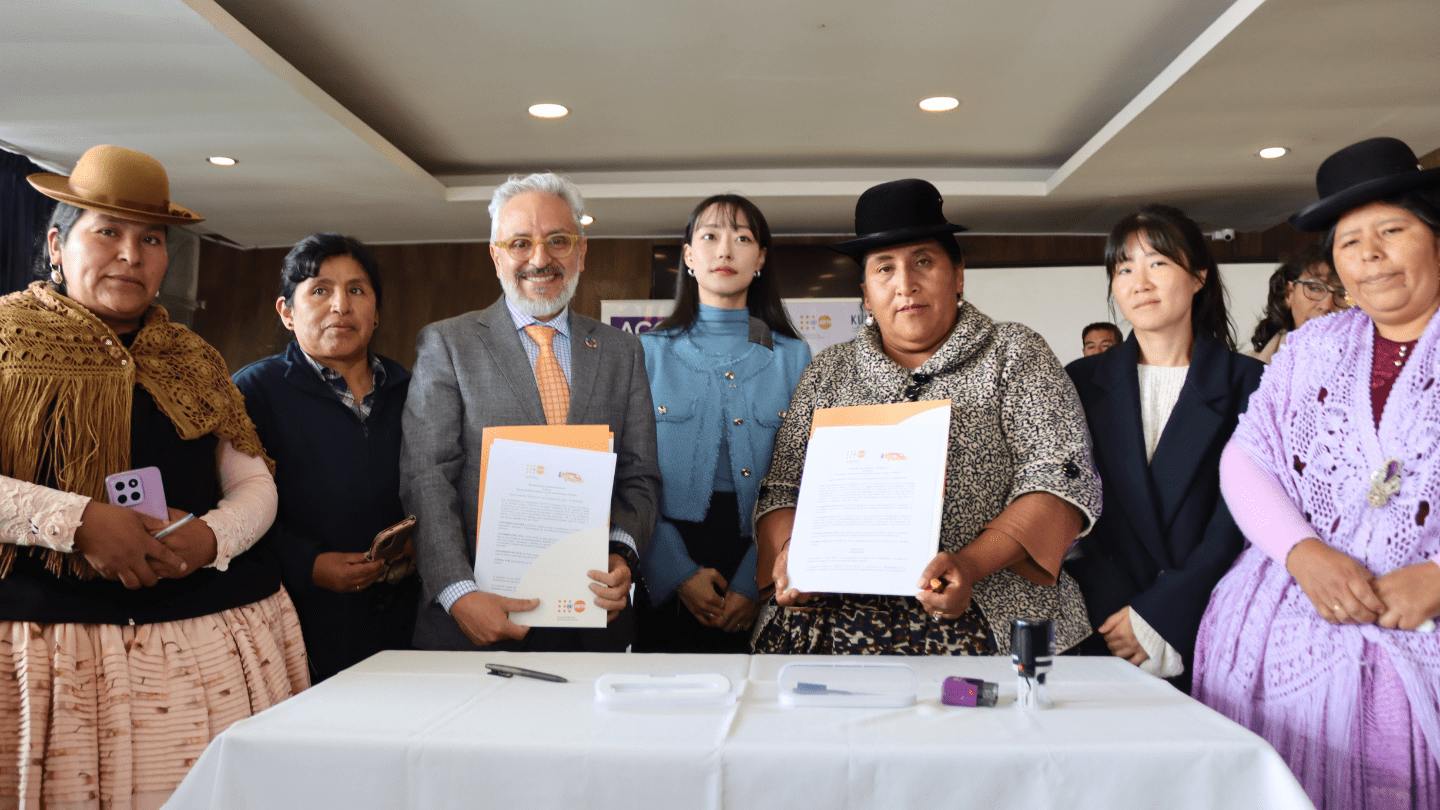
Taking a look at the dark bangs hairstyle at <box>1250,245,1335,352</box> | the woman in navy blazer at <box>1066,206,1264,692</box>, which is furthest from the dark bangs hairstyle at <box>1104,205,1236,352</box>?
the dark bangs hairstyle at <box>1250,245,1335,352</box>

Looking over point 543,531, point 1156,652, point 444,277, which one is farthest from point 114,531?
point 444,277

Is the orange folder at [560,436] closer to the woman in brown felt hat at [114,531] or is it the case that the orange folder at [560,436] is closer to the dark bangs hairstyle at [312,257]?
the woman in brown felt hat at [114,531]

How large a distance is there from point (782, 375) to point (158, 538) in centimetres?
147

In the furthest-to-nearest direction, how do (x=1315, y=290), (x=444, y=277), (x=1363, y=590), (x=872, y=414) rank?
(x=444, y=277), (x=1315, y=290), (x=872, y=414), (x=1363, y=590)

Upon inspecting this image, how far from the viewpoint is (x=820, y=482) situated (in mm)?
1694

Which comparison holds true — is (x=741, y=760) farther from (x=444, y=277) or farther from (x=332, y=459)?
(x=444, y=277)

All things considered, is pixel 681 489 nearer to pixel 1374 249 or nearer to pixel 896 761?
pixel 896 761

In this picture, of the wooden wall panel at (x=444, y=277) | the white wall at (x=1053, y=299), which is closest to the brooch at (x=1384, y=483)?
the white wall at (x=1053, y=299)

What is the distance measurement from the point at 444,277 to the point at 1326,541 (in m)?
7.20

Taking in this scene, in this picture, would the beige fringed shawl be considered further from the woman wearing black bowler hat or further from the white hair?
the woman wearing black bowler hat

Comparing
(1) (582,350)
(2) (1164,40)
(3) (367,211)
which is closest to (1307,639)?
(1) (582,350)

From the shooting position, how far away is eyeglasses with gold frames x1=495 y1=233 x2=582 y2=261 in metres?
2.12

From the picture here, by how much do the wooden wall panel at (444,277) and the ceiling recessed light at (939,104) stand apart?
2368 mm

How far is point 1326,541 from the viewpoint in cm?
161
